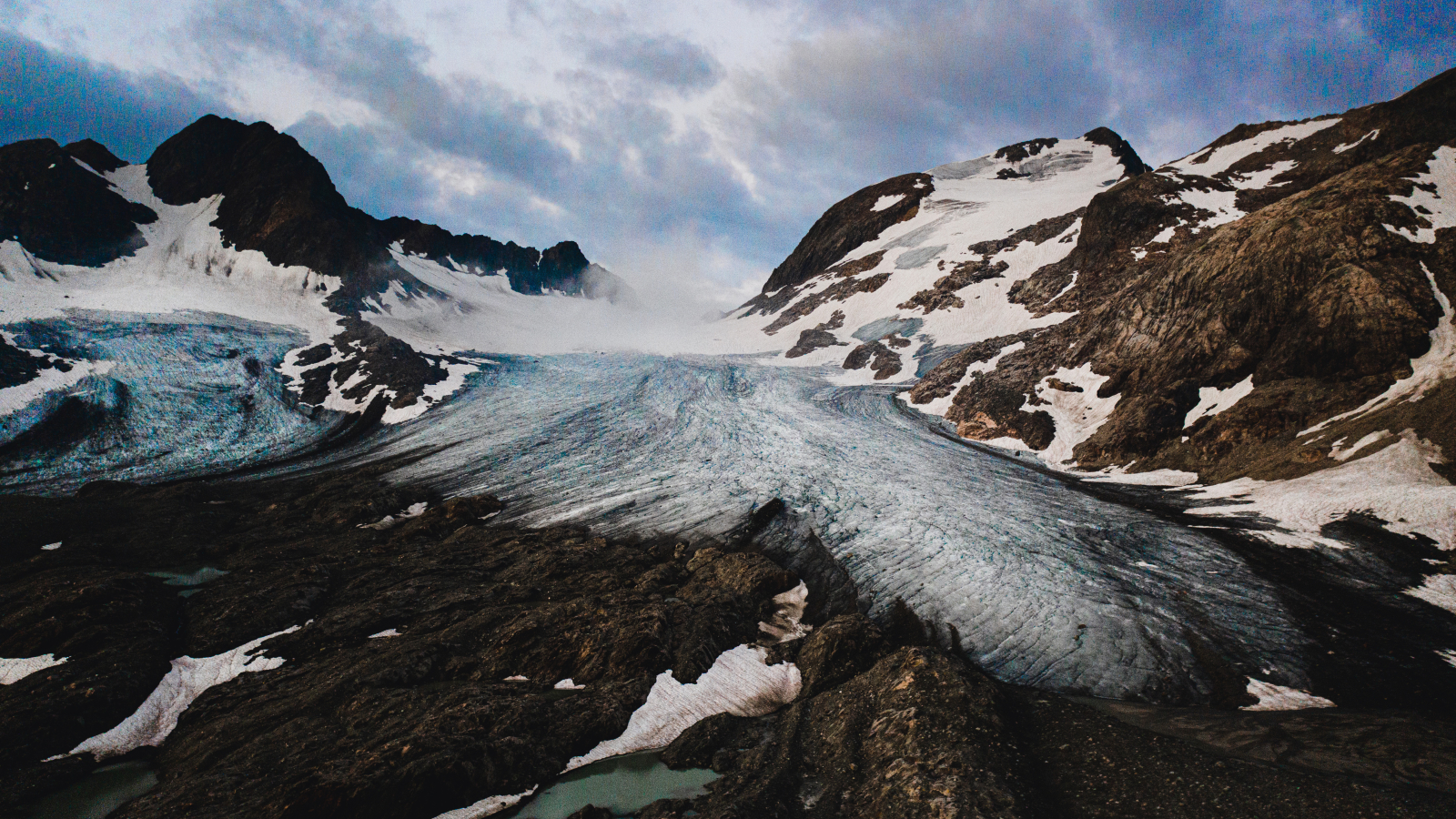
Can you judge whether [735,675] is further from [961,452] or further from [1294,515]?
[961,452]

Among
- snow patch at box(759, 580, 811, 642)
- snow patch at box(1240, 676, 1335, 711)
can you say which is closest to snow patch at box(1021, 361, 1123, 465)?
snow patch at box(1240, 676, 1335, 711)

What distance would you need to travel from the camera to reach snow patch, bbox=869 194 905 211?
90875mm

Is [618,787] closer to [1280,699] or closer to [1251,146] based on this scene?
[1280,699]

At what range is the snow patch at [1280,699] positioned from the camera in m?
10.4

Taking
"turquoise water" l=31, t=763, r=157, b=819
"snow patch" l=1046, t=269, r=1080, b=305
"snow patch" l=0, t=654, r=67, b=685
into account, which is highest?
"snow patch" l=1046, t=269, r=1080, b=305

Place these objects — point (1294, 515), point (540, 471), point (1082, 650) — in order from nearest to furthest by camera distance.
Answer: point (1082, 650) → point (1294, 515) → point (540, 471)

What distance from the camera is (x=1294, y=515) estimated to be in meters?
16.5

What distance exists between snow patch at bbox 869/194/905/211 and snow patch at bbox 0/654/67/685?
98.7 meters

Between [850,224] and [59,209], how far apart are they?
102m

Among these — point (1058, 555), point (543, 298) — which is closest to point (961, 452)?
point (1058, 555)

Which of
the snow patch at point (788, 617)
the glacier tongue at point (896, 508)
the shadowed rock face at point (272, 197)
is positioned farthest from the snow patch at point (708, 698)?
the shadowed rock face at point (272, 197)

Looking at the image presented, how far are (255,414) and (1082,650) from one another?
49.4 meters

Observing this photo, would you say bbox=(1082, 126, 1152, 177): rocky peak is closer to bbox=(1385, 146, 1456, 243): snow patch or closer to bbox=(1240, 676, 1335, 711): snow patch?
bbox=(1385, 146, 1456, 243): snow patch

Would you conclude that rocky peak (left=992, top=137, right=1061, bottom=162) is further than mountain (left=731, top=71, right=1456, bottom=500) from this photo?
Yes
